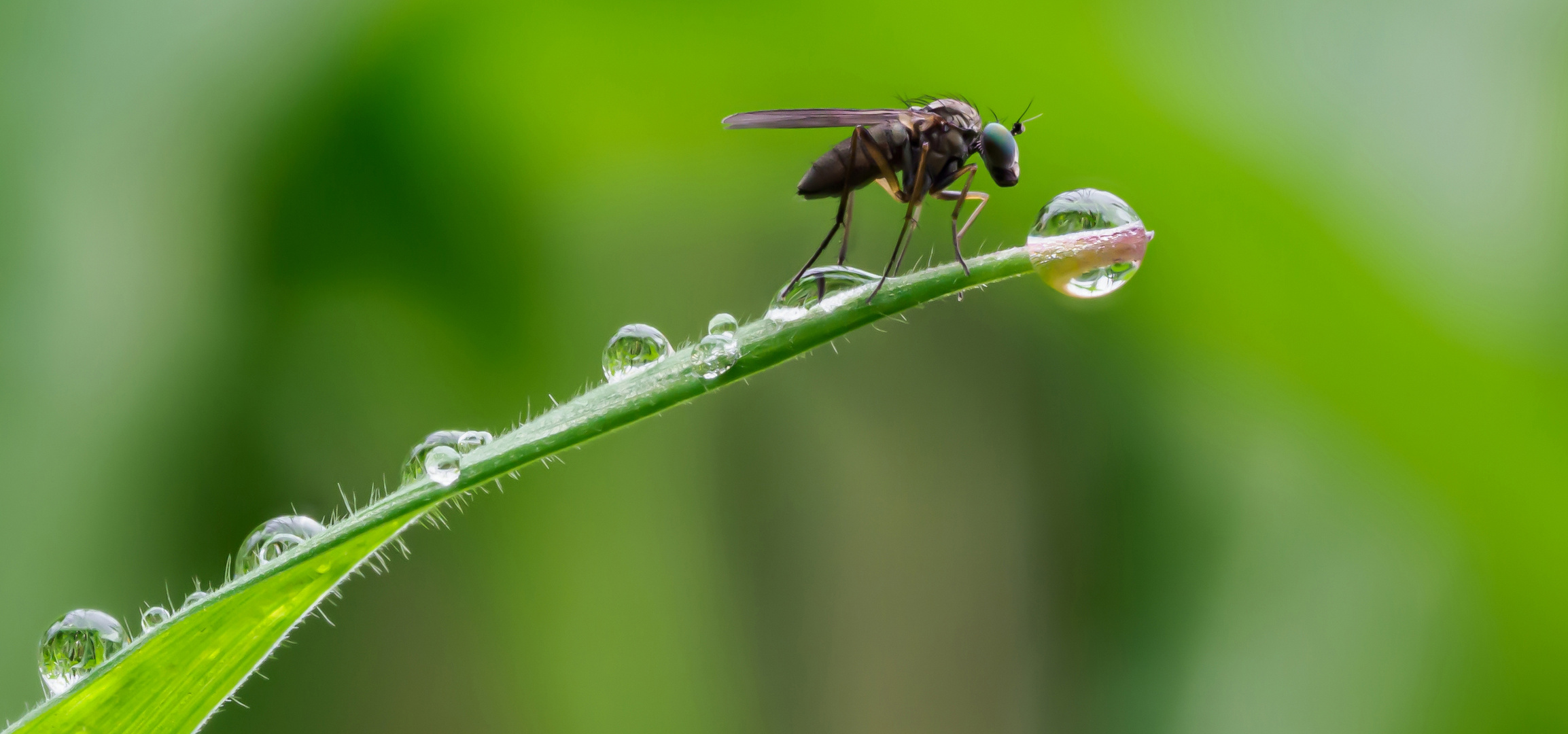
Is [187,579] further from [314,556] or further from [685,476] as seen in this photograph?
[314,556]

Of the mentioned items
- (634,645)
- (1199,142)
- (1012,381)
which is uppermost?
(1199,142)

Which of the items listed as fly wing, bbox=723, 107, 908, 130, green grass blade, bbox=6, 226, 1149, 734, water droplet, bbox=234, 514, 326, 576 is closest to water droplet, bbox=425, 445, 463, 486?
green grass blade, bbox=6, 226, 1149, 734

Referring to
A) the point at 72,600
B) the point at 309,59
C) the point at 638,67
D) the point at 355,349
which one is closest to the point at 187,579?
the point at 72,600

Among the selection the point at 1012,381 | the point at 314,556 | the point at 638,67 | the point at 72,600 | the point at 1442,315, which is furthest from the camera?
the point at 1012,381

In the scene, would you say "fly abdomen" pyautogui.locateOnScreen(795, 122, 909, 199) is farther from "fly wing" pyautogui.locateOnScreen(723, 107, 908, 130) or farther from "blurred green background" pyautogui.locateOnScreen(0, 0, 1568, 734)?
"blurred green background" pyautogui.locateOnScreen(0, 0, 1568, 734)

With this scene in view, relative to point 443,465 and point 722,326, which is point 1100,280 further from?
point 443,465

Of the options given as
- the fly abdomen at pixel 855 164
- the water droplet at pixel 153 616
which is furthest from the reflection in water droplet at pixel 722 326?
the fly abdomen at pixel 855 164

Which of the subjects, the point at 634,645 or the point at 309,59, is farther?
the point at 634,645
